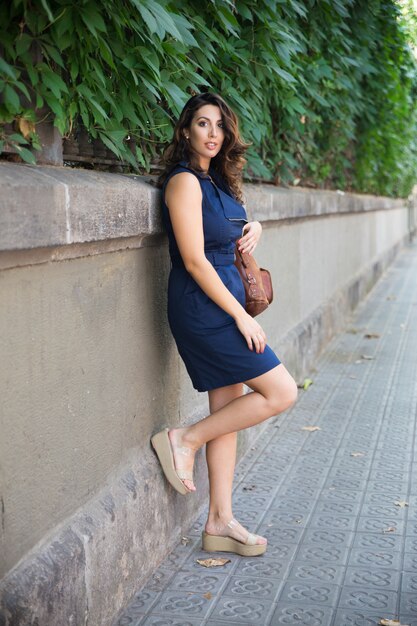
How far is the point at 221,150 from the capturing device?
4.12m

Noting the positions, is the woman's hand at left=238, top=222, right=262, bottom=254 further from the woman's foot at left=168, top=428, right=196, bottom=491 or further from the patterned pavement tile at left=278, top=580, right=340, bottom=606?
the patterned pavement tile at left=278, top=580, right=340, bottom=606

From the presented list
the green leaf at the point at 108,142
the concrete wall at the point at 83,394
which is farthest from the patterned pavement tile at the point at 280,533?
the green leaf at the point at 108,142

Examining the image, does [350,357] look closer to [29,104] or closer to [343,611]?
[343,611]

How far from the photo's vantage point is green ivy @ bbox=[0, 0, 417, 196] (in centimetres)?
304

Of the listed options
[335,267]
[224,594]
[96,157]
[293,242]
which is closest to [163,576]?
[224,594]

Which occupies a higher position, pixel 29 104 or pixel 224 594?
pixel 29 104

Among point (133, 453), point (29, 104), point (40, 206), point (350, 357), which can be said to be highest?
point (29, 104)

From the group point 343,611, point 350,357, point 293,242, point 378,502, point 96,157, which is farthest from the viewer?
point 350,357

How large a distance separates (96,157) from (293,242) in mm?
4181

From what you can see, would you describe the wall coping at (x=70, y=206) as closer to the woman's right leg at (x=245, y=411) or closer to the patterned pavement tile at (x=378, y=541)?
the woman's right leg at (x=245, y=411)

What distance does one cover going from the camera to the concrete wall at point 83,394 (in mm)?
2758

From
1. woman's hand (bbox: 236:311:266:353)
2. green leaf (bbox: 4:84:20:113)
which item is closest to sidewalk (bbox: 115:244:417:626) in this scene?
woman's hand (bbox: 236:311:266:353)

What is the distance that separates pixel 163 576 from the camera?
3932mm

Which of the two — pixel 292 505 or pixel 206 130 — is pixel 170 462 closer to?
pixel 292 505
